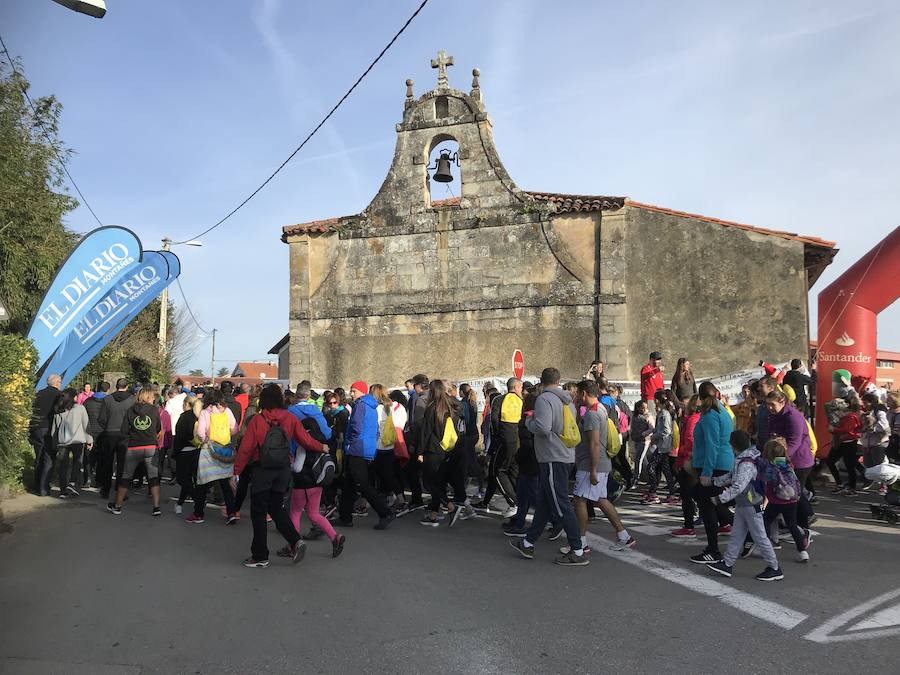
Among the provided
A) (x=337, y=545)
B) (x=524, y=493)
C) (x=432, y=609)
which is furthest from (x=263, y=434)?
(x=524, y=493)

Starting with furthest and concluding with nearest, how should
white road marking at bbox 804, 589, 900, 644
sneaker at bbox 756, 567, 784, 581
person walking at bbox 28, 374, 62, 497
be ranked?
person walking at bbox 28, 374, 62, 497 → sneaker at bbox 756, 567, 784, 581 → white road marking at bbox 804, 589, 900, 644

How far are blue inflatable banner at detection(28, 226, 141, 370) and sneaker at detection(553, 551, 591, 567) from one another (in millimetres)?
10403

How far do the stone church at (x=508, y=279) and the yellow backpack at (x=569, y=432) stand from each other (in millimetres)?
9633

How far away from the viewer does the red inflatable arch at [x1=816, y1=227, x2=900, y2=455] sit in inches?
488

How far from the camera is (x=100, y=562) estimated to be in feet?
23.6

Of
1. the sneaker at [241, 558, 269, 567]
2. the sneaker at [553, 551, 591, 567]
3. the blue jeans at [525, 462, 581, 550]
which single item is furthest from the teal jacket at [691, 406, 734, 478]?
the sneaker at [241, 558, 269, 567]

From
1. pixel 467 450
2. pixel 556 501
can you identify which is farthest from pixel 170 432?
pixel 556 501

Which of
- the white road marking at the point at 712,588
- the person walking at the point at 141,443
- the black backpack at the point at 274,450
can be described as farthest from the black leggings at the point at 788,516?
the person walking at the point at 141,443

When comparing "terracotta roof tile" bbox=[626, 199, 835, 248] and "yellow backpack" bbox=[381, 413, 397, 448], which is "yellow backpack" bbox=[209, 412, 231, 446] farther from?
"terracotta roof tile" bbox=[626, 199, 835, 248]

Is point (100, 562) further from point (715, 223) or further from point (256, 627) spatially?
point (715, 223)

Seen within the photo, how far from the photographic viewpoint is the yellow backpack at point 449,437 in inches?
363

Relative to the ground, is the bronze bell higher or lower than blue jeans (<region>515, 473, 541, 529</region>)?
higher

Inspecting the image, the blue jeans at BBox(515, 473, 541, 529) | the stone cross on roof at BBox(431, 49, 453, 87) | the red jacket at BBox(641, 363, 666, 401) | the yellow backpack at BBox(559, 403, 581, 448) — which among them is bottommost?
the blue jeans at BBox(515, 473, 541, 529)

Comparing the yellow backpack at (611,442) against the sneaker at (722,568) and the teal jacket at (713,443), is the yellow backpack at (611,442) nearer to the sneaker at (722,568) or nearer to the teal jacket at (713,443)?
the teal jacket at (713,443)
